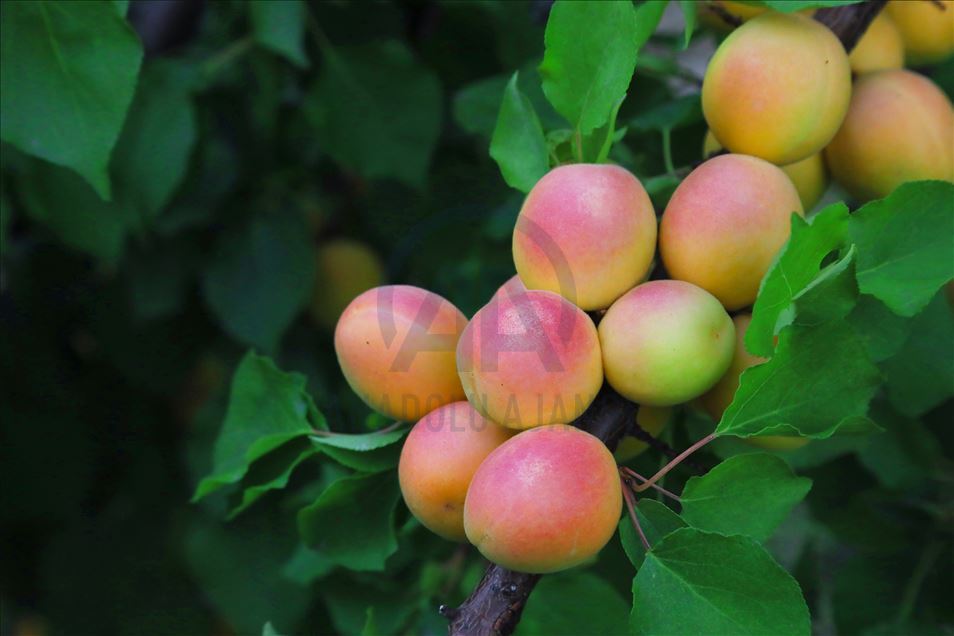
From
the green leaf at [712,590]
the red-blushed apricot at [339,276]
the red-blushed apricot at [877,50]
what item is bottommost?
the red-blushed apricot at [339,276]

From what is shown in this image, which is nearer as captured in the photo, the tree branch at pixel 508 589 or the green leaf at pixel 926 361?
the tree branch at pixel 508 589

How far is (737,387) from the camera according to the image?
556 mm

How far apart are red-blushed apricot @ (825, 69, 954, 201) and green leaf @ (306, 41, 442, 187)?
460 mm

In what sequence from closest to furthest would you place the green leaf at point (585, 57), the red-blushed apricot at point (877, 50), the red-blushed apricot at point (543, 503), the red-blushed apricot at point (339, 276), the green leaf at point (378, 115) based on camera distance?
1. the red-blushed apricot at point (543, 503)
2. the green leaf at point (585, 57)
3. the red-blushed apricot at point (877, 50)
4. the green leaf at point (378, 115)
5. the red-blushed apricot at point (339, 276)

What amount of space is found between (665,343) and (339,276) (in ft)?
2.31

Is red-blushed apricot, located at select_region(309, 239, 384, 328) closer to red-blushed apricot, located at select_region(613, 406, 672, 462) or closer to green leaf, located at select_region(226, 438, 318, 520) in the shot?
green leaf, located at select_region(226, 438, 318, 520)

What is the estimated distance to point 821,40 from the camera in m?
0.62

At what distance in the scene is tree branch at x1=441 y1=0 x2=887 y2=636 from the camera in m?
0.50

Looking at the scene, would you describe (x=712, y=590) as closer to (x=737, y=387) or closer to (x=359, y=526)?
(x=737, y=387)

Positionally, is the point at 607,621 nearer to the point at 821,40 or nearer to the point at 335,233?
the point at 821,40

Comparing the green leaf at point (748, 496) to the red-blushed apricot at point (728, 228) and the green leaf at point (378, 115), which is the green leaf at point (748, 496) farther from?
the green leaf at point (378, 115)

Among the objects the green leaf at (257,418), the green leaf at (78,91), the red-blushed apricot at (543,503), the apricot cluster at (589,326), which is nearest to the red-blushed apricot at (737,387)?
the apricot cluster at (589,326)

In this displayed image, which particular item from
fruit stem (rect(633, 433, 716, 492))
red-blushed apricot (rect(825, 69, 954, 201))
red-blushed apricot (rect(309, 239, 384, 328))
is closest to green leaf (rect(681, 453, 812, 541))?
fruit stem (rect(633, 433, 716, 492))

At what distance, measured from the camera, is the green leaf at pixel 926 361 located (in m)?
0.68
